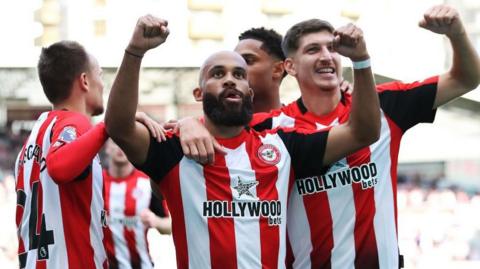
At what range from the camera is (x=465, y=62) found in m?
4.33

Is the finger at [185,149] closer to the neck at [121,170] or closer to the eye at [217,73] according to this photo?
the eye at [217,73]

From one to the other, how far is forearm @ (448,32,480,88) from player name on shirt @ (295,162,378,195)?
1.82 ft

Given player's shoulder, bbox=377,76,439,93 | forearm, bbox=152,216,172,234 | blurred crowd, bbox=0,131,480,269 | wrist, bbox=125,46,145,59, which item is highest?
wrist, bbox=125,46,145,59

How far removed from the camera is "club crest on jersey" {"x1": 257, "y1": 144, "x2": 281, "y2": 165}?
162 inches

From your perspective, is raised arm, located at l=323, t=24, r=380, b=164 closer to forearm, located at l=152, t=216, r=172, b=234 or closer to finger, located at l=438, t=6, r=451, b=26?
finger, located at l=438, t=6, r=451, b=26

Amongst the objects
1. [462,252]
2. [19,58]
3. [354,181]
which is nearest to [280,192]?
[354,181]

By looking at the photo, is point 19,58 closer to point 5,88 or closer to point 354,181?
point 5,88

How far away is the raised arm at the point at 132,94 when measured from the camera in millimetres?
3785

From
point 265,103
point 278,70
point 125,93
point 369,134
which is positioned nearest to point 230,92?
point 125,93

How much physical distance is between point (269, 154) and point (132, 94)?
0.66m

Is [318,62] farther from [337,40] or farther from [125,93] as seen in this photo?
[125,93]

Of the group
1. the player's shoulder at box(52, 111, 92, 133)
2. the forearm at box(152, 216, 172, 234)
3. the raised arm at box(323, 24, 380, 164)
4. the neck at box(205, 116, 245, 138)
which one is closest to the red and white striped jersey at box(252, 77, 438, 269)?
the raised arm at box(323, 24, 380, 164)

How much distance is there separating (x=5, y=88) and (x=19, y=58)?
1.91 m

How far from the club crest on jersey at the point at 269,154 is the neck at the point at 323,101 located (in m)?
0.50
